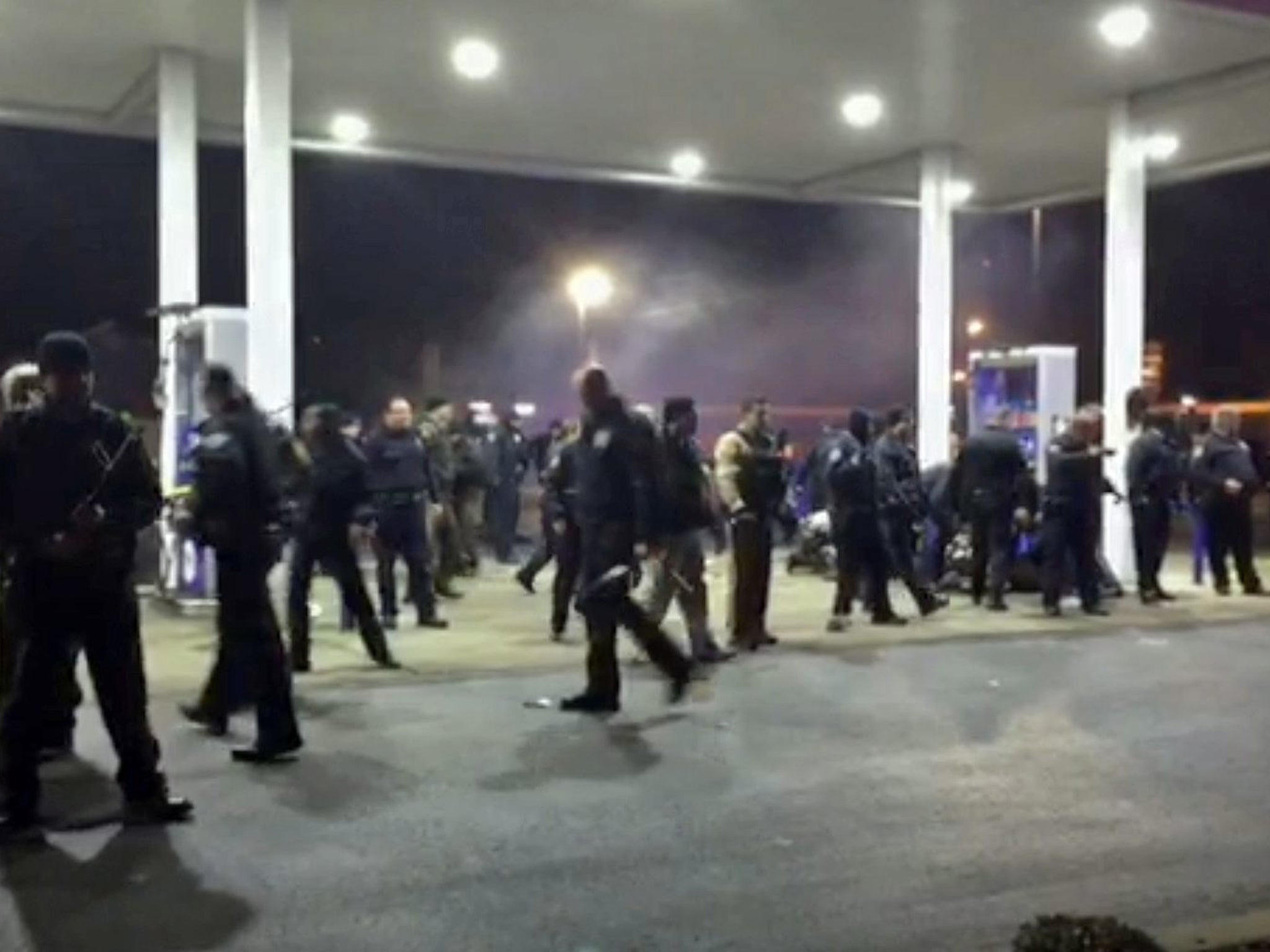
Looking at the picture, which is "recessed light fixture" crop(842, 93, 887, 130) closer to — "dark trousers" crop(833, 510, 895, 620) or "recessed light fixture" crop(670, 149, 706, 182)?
"recessed light fixture" crop(670, 149, 706, 182)

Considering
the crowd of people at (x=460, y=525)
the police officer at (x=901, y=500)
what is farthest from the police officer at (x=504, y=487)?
the police officer at (x=901, y=500)

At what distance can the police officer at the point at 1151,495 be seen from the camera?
601 inches

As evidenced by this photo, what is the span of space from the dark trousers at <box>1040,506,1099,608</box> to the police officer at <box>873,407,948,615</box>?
0.99m

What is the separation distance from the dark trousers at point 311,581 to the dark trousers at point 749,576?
2.76m

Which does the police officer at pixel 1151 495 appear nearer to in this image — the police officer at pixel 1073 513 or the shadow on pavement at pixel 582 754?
the police officer at pixel 1073 513

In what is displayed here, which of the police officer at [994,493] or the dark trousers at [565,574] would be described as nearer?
the dark trousers at [565,574]

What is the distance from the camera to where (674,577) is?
10.9 metres

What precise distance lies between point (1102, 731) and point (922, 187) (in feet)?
42.8

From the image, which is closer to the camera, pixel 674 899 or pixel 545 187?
pixel 674 899

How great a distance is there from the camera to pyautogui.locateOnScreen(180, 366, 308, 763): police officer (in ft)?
26.7

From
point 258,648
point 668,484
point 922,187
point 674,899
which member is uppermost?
point 922,187

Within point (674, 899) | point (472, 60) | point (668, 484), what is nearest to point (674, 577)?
point (668, 484)

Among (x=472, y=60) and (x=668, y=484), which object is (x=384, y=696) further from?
(x=472, y=60)

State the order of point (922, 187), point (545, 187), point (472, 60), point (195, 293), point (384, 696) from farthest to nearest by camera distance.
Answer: point (545, 187), point (922, 187), point (195, 293), point (472, 60), point (384, 696)
